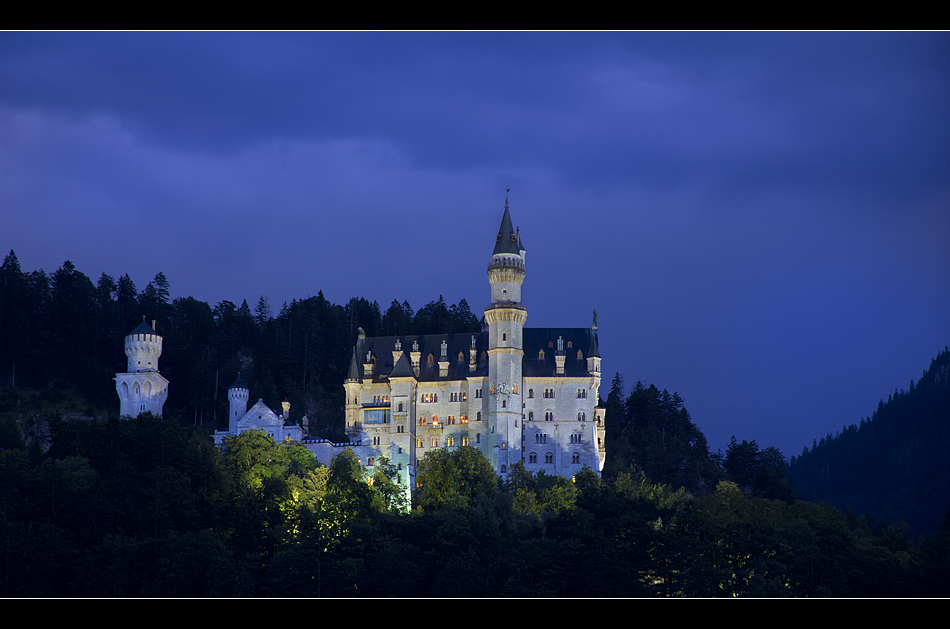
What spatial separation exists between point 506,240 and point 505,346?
9540 millimetres

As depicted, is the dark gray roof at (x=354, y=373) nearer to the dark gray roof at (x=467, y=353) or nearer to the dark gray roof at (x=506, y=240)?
the dark gray roof at (x=467, y=353)

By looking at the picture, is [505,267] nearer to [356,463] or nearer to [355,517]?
[356,463]

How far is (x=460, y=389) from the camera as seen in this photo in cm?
9956

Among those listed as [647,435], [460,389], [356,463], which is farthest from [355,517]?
[647,435]

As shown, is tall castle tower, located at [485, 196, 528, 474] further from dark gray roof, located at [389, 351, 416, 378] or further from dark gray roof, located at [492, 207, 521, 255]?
dark gray roof, located at [389, 351, 416, 378]

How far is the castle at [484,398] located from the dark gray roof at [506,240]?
0.11m

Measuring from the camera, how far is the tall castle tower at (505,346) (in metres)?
95.9

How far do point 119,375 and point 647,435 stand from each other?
47828 millimetres

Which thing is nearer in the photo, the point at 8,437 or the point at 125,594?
the point at 125,594

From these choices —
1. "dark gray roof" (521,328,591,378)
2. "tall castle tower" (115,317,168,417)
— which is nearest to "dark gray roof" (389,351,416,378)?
"dark gray roof" (521,328,591,378)

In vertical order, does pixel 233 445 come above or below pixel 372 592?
above

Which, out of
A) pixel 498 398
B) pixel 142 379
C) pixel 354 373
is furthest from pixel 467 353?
pixel 142 379

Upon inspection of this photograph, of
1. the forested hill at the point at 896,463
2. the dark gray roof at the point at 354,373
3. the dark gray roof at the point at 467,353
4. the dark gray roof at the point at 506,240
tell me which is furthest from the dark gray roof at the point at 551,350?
the forested hill at the point at 896,463

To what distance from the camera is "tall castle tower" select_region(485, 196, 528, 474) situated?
3775 inches
